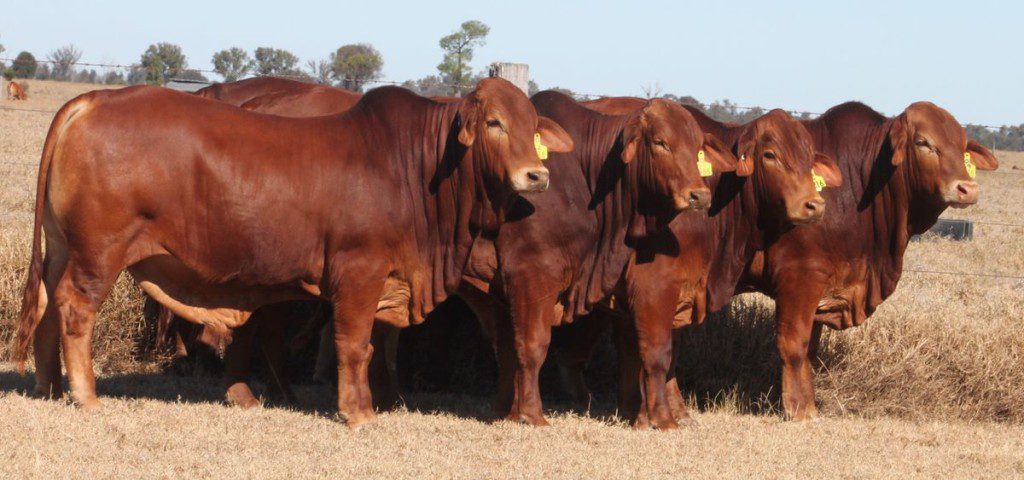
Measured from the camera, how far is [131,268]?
732cm

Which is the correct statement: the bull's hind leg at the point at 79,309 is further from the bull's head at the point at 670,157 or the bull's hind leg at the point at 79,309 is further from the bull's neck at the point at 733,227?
the bull's neck at the point at 733,227

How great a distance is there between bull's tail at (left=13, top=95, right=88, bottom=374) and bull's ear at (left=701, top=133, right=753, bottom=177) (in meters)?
3.62

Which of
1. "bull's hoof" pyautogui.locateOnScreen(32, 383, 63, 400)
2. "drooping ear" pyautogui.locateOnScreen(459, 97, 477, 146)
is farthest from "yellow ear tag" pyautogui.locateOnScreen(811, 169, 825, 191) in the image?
"bull's hoof" pyautogui.locateOnScreen(32, 383, 63, 400)

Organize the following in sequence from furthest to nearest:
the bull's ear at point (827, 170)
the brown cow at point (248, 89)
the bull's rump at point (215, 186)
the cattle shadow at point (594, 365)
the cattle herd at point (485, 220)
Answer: the cattle shadow at point (594, 365) < the brown cow at point (248, 89) < the bull's ear at point (827, 170) < the cattle herd at point (485, 220) < the bull's rump at point (215, 186)

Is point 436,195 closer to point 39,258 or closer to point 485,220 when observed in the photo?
point 485,220

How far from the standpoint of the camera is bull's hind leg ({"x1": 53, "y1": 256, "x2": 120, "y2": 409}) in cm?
701

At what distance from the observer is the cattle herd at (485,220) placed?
709cm

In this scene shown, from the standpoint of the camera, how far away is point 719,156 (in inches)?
316

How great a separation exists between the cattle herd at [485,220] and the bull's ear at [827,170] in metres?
0.02

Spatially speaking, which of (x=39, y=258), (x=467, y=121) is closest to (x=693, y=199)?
(x=467, y=121)

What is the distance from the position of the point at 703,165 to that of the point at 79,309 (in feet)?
12.1

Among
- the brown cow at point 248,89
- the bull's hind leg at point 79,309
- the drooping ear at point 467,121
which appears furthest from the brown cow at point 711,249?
the bull's hind leg at point 79,309

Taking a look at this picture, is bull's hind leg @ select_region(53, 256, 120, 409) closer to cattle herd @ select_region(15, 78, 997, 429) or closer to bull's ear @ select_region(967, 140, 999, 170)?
cattle herd @ select_region(15, 78, 997, 429)

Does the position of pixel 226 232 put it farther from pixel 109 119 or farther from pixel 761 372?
pixel 761 372
